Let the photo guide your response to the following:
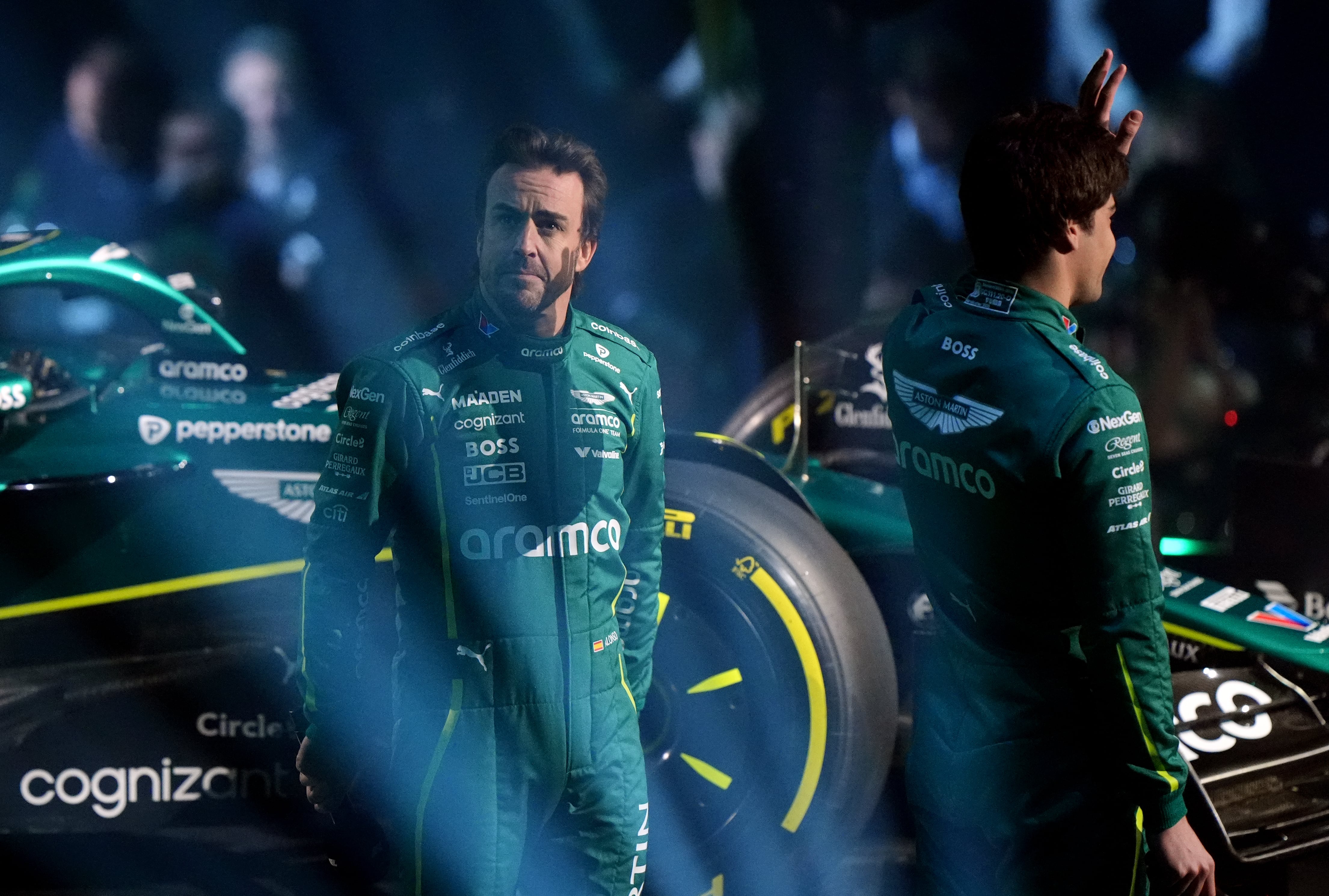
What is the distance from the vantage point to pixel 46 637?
2420mm

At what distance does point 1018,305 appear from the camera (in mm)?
1388

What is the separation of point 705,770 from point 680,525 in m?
0.53

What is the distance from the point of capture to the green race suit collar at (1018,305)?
4.53 ft

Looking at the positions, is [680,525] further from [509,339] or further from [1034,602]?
[1034,602]

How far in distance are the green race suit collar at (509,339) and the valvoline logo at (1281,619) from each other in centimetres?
174

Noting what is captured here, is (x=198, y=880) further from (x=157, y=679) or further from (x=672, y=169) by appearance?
(x=672, y=169)

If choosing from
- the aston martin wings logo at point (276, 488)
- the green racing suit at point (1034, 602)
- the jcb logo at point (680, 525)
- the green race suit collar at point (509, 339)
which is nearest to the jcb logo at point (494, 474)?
the green race suit collar at point (509, 339)

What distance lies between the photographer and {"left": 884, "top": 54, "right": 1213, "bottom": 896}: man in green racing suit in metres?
1.30

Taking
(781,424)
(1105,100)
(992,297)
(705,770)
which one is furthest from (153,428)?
(1105,100)

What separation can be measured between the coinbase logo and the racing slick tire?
117 cm

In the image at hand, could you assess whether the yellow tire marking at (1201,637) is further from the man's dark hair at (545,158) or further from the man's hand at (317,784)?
the man's hand at (317,784)

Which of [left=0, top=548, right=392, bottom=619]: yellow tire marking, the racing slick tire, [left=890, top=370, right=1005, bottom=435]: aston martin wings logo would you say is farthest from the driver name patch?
[left=0, top=548, right=392, bottom=619]: yellow tire marking

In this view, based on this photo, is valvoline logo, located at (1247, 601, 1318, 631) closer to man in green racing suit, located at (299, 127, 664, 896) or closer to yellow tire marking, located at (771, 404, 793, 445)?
yellow tire marking, located at (771, 404, 793, 445)

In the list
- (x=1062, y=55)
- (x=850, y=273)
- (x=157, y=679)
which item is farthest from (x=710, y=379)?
(x=157, y=679)
